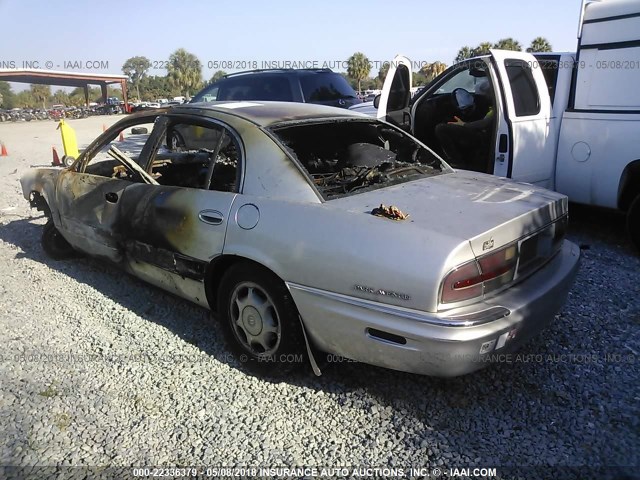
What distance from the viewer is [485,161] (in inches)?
211

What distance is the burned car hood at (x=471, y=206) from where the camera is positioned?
239cm

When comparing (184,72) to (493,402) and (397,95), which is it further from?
(493,402)

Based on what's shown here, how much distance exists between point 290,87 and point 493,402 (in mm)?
6252

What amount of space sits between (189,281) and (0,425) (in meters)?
1.26

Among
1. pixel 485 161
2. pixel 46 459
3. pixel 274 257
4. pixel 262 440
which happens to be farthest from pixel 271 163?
pixel 485 161

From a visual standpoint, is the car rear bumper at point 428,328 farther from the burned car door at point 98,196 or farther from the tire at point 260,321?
the burned car door at point 98,196

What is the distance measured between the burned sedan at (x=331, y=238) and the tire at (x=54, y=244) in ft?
3.68

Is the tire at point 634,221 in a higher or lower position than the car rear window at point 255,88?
lower

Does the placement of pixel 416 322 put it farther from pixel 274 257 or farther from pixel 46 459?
pixel 46 459

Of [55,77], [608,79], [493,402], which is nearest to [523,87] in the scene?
[608,79]

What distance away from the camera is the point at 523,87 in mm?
5051

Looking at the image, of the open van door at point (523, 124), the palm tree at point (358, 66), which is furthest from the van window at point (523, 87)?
the palm tree at point (358, 66)

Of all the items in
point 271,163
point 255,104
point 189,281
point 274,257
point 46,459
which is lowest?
point 46,459

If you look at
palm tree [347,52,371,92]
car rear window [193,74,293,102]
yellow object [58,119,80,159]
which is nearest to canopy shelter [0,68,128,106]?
palm tree [347,52,371,92]
